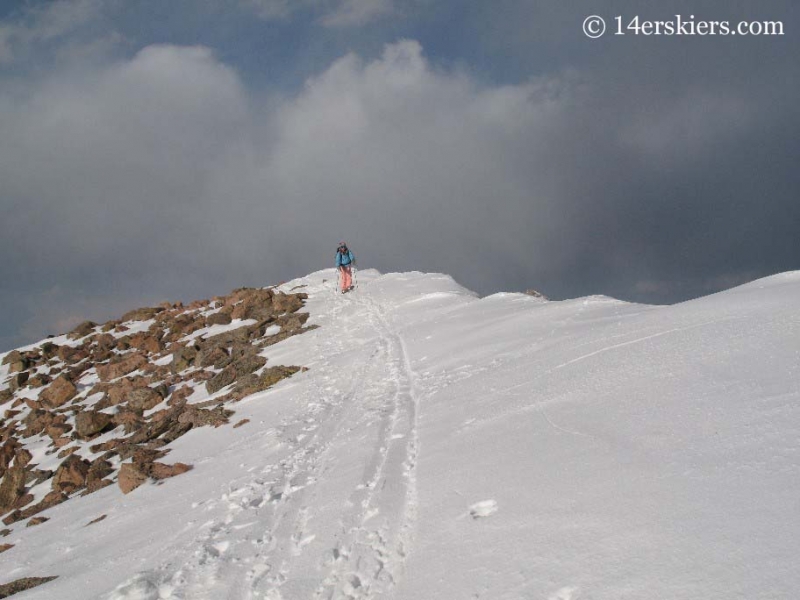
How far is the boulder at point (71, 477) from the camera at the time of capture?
12.5 meters

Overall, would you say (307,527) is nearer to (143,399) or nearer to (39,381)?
(143,399)

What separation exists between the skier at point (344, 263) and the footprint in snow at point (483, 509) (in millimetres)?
22434

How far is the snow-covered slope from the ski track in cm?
3

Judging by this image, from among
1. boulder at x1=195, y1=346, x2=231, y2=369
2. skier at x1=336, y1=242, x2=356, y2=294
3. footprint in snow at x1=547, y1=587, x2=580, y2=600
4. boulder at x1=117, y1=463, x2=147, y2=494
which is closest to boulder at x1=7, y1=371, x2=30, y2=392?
boulder at x1=195, y1=346, x2=231, y2=369

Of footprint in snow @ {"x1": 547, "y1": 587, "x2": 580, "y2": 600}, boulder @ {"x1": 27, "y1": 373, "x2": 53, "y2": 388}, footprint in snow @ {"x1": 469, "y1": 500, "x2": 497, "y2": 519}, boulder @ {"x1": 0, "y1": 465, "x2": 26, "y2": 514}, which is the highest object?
boulder @ {"x1": 27, "y1": 373, "x2": 53, "y2": 388}

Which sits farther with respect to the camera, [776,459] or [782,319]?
[782,319]

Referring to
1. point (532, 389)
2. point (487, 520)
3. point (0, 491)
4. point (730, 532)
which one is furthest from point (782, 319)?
point (0, 491)

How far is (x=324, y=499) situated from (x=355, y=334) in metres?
12.8

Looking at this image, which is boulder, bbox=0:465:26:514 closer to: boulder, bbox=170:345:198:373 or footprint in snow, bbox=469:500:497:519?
boulder, bbox=170:345:198:373

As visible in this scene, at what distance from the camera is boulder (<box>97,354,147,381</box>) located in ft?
70.7

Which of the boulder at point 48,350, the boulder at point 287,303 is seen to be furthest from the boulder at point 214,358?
the boulder at point 48,350

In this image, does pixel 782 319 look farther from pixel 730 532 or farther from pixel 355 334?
pixel 355 334

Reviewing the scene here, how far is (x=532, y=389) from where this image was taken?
848 centimetres

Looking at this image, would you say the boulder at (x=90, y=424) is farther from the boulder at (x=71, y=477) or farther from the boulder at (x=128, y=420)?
the boulder at (x=71, y=477)
